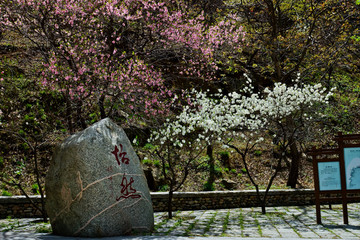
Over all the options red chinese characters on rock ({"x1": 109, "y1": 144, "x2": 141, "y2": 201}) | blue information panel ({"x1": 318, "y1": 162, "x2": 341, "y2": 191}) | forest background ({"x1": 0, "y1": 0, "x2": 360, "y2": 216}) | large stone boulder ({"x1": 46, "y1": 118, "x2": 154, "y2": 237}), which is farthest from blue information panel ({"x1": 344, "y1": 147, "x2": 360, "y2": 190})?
red chinese characters on rock ({"x1": 109, "y1": 144, "x2": 141, "y2": 201})

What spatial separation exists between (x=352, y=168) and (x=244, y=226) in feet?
9.40

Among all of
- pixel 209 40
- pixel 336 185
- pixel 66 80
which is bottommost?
pixel 336 185

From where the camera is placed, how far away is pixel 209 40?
1264cm

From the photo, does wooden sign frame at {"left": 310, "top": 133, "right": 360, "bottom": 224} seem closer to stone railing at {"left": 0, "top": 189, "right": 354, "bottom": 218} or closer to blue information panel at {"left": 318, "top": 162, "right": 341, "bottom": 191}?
blue information panel at {"left": 318, "top": 162, "right": 341, "bottom": 191}

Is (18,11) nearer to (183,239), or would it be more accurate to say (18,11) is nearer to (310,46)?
(183,239)

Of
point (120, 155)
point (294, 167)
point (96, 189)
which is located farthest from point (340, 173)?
point (96, 189)

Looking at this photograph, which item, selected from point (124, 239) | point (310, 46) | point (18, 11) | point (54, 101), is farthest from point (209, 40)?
point (124, 239)

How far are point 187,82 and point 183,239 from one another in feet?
41.5

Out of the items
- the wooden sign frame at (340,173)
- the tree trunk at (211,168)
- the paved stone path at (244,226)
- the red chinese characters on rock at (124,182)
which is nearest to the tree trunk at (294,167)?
the paved stone path at (244,226)

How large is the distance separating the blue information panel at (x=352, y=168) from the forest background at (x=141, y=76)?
2192 mm

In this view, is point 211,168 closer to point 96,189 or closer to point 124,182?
point 124,182

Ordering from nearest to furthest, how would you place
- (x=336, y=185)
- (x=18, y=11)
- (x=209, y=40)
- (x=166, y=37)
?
(x=336, y=185) → (x=18, y=11) → (x=166, y=37) → (x=209, y=40)

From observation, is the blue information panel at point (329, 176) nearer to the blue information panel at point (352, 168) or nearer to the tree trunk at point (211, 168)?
the blue information panel at point (352, 168)

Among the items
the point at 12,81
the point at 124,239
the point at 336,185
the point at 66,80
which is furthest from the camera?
the point at 12,81
